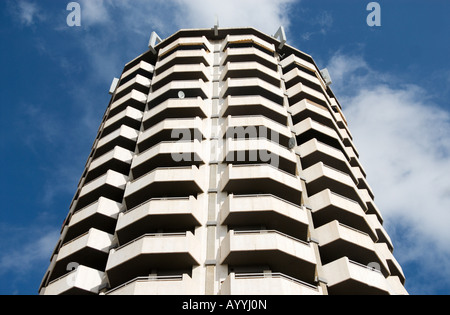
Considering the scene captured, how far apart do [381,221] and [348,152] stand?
6551 millimetres

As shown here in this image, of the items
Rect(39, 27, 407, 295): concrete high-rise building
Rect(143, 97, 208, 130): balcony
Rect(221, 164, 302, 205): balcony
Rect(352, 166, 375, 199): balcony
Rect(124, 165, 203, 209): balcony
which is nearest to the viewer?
Rect(39, 27, 407, 295): concrete high-rise building

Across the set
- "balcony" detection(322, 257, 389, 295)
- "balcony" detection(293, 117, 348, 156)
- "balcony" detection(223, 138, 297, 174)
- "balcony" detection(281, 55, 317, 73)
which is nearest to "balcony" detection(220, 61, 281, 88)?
"balcony" detection(281, 55, 317, 73)

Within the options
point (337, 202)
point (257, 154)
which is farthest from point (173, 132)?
point (337, 202)

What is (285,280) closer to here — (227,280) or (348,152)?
(227,280)

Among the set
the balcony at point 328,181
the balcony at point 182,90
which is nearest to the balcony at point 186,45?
the balcony at point 182,90

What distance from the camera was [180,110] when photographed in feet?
108

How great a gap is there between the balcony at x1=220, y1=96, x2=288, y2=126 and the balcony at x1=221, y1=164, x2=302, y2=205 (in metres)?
7.21

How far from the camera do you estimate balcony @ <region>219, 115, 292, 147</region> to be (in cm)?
3053

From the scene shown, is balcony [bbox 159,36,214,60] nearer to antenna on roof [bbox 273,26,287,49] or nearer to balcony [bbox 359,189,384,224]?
antenna on roof [bbox 273,26,287,49]

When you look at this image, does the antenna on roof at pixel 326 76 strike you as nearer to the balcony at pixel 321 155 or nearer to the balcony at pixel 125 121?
the balcony at pixel 321 155

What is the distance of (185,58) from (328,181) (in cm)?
1805

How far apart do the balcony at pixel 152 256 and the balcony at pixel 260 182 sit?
4694 mm

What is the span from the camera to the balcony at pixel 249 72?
37188 mm
